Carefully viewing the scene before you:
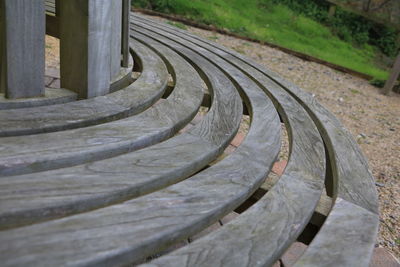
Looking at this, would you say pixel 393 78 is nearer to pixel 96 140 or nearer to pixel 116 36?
pixel 116 36

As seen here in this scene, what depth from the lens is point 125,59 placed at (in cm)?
214

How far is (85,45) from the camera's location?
5.39 feet

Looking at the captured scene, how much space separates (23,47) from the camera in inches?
61.7

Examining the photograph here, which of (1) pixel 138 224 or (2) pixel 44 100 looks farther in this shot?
(2) pixel 44 100

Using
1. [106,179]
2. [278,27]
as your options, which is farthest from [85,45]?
[278,27]

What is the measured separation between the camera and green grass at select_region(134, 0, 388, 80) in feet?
26.2

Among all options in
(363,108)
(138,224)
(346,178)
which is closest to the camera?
(138,224)

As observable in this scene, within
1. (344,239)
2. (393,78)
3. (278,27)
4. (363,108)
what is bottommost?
(363,108)

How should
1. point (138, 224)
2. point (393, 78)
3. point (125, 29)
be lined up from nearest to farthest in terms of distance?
point (138, 224) < point (125, 29) < point (393, 78)

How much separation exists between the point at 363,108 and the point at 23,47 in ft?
15.1

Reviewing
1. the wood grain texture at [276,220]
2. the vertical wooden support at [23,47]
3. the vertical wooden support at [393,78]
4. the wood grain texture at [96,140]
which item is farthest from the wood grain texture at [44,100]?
the vertical wooden support at [393,78]

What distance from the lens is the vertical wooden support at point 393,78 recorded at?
238 inches

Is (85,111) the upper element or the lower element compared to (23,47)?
lower

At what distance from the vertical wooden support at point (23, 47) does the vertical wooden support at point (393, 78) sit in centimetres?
547
